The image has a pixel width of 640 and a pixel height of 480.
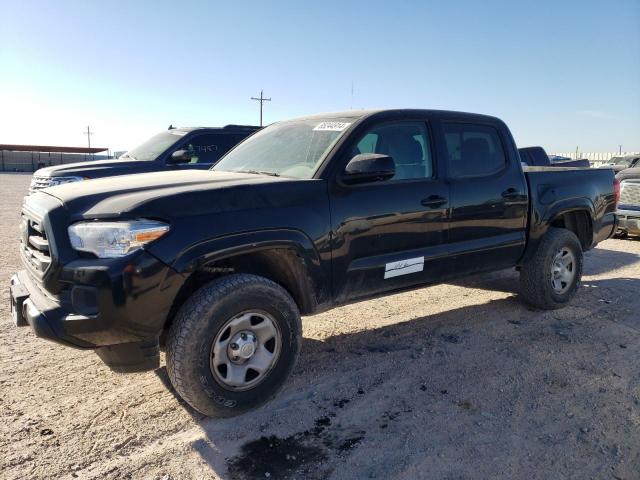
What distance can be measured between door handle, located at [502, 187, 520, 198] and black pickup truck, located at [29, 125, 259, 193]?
453 centimetres

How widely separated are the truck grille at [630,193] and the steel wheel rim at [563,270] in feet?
17.5

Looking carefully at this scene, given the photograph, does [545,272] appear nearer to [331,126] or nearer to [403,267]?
[403,267]

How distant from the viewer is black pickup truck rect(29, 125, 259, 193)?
24.3ft

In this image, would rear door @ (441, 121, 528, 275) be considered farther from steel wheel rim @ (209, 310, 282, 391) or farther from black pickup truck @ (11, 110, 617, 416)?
steel wheel rim @ (209, 310, 282, 391)

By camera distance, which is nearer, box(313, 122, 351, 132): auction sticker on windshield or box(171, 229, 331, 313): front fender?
box(171, 229, 331, 313): front fender

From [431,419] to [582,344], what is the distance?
2033 millimetres

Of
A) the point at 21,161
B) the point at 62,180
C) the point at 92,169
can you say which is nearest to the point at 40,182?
the point at 62,180

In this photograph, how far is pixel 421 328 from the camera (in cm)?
468

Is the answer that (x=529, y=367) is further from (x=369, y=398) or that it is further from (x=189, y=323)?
(x=189, y=323)

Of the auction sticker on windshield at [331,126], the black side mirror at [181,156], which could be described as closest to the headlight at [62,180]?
the black side mirror at [181,156]

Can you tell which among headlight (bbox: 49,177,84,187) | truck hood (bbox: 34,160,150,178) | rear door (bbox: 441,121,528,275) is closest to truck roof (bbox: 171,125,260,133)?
truck hood (bbox: 34,160,150,178)

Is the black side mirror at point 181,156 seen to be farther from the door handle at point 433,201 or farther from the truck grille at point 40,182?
the door handle at point 433,201

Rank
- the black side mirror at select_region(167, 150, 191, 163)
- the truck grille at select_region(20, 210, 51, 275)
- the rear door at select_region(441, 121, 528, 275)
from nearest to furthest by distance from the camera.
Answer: the truck grille at select_region(20, 210, 51, 275) < the rear door at select_region(441, 121, 528, 275) < the black side mirror at select_region(167, 150, 191, 163)

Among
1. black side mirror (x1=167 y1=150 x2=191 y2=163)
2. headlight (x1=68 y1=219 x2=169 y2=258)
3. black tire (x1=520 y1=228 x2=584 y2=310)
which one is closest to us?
headlight (x1=68 y1=219 x2=169 y2=258)
